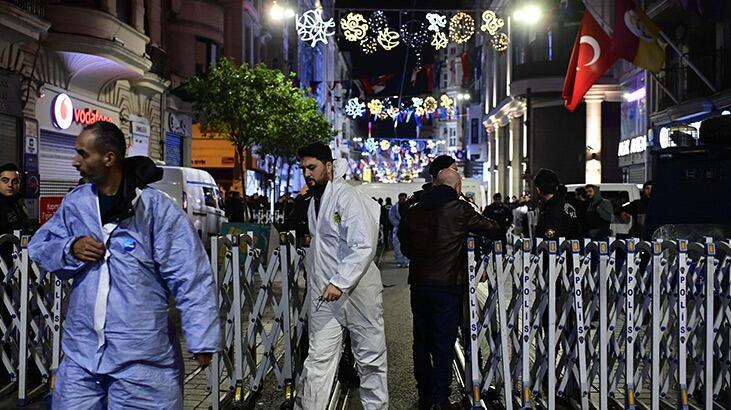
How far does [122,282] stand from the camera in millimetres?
3576

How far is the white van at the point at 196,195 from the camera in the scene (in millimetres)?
20188

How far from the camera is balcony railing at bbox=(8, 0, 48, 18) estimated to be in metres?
17.2

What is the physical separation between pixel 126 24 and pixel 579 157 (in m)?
25.6

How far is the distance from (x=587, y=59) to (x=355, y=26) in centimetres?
591

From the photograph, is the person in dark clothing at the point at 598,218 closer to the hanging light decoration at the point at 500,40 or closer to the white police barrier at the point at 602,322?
the white police barrier at the point at 602,322

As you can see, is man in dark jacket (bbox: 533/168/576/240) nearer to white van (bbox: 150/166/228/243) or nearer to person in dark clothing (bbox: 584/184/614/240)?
person in dark clothing (bbox: 584/184/614/240)

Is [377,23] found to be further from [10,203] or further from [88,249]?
[88,249]

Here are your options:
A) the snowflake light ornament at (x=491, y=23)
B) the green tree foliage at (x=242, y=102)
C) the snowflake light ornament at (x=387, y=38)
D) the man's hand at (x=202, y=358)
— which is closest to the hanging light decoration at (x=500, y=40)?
the snowflake light ornament at (x=491, y=23)

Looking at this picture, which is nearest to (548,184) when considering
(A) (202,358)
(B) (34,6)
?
(A) (202,358)

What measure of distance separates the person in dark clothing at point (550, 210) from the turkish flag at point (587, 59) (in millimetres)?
13327

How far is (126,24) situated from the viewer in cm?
2247

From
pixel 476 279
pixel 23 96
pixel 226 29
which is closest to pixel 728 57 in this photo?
pixel 23 96

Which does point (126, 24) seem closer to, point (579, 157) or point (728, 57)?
point (728, 57)

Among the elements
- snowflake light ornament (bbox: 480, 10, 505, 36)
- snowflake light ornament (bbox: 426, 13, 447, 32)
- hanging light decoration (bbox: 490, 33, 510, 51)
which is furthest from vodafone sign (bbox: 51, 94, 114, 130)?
hanging light decoration (bbox: 490, 33, 510, 51)
